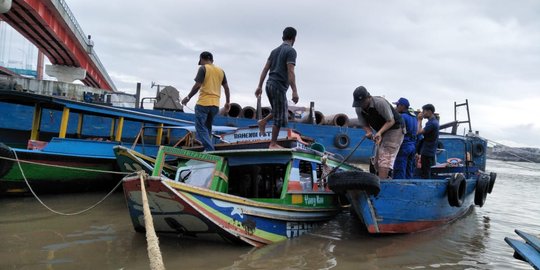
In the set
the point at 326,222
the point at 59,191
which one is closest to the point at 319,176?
the point at 326,222

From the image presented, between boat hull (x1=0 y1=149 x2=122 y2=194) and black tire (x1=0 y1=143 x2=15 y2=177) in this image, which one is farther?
boat hull (x1=0 y1=149 x2=122 y2=194)

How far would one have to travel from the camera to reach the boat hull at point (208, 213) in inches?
167

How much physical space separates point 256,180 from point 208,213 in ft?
5.74

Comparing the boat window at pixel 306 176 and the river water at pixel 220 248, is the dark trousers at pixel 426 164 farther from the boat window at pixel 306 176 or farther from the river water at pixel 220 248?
the boat window at pixel 306 176

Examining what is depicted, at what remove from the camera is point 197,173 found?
543 cm

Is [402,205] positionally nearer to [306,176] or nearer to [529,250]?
[306,176]

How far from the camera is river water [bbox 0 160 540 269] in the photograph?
4.27 metres

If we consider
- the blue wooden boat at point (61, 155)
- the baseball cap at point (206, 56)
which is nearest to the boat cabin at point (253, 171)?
the baseball cap at point (206, 56)

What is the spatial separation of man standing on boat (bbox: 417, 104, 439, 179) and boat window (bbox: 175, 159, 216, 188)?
424 cm

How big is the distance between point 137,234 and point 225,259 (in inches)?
66.1

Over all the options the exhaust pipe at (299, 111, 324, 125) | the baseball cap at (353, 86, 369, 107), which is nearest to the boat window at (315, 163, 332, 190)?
the baseball cap at (353, 86, 369, 107)

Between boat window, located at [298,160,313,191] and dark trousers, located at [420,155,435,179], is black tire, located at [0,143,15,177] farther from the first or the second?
dark trousers, located at [420,155,435,179]

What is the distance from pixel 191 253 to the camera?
4.55 meters

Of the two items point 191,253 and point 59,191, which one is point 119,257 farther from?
point 59,191
